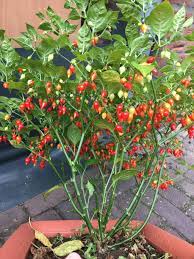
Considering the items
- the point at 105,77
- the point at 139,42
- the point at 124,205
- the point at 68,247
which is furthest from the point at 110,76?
the point at 124,205

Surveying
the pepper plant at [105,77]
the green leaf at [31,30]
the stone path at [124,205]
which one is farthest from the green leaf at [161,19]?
the stone path at [124,205]

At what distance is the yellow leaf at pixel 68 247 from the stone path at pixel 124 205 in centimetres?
82

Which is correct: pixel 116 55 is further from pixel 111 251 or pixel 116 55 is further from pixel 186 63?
pixel 111 251

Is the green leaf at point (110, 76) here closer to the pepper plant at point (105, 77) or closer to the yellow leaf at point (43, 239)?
the pepper plant at point (105, 77)

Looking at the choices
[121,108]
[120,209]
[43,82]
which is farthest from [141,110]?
[120,209]

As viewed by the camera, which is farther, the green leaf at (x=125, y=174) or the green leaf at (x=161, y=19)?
the green leaf at (x=125, y=174)

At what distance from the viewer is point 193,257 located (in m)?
1.33

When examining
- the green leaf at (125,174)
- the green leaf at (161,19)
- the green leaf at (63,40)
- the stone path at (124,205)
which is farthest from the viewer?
the stone path at (124,205)

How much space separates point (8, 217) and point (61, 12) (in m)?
1.44

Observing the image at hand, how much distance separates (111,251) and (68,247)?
20 centimetres

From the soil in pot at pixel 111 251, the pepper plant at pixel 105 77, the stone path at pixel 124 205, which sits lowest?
the stone path at pixel 124 205

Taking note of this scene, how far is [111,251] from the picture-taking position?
1.46 m

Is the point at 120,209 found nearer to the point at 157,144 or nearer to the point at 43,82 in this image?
the point at 157,144

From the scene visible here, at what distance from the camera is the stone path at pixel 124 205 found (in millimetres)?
2238
